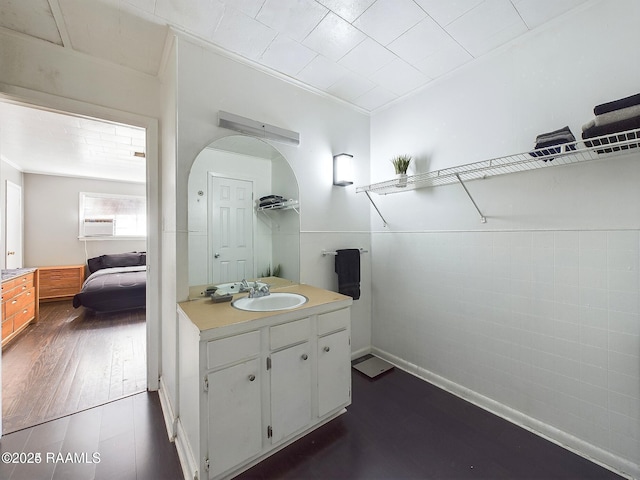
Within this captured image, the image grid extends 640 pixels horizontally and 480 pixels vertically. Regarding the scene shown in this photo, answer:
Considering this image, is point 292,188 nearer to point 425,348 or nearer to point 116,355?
point 425,348

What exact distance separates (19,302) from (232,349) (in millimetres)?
3557

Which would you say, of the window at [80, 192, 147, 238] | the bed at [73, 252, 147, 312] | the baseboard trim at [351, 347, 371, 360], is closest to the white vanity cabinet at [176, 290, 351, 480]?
the baseboard trim at [351, 347, 371, 360]

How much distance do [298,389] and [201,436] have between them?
0.52 m

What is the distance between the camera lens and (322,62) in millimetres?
1860

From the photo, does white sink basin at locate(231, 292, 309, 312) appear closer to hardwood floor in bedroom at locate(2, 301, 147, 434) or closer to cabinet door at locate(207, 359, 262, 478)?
cabinet door at locate(207, 359, 262, 478)

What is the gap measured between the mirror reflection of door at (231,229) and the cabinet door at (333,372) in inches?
30.3

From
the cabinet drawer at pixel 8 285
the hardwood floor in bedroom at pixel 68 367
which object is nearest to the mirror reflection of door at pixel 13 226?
the hardwood floor in bedroom at pixel 68 367

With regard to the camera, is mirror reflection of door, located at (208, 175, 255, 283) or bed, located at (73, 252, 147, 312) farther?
bed, located at (73, 252, 147, 312)

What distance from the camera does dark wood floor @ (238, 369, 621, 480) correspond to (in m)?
1.33

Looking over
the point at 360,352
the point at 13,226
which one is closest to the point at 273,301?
the point at 360,352

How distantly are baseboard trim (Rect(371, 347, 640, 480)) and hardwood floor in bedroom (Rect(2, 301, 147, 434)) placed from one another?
2.35m

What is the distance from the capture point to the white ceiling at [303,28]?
1.38 metres

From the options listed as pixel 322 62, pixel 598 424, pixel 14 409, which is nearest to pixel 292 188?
pixel 322 62

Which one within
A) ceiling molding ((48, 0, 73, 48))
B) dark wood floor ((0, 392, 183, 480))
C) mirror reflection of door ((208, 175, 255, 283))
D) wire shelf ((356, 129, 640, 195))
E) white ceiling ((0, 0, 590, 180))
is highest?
white ceiling ((0, 0, 590, 180))
